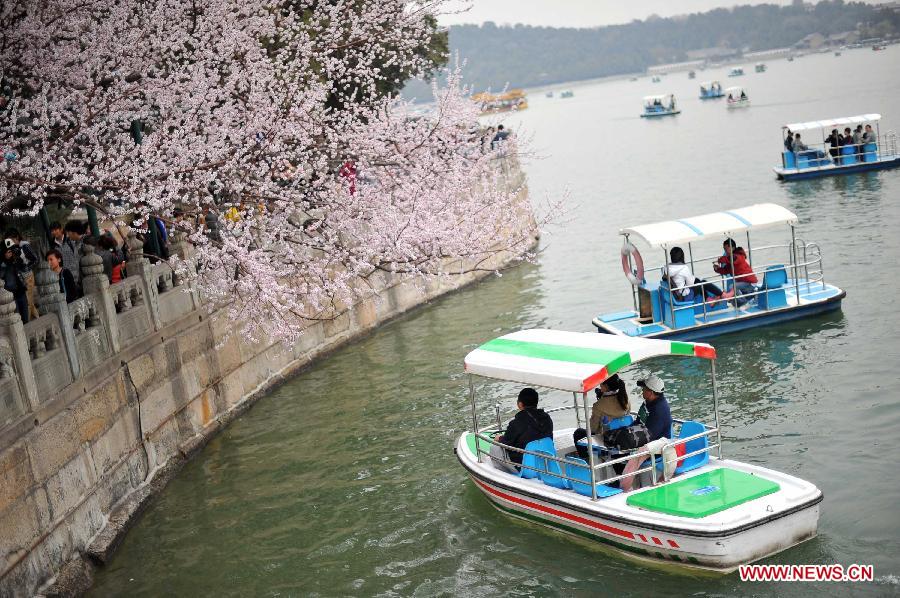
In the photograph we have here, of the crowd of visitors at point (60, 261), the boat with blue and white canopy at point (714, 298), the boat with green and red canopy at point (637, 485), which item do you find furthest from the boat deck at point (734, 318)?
the crowd of visitors at point (60, 261)

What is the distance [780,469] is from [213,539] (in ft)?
26.8

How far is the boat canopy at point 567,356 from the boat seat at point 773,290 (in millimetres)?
8859

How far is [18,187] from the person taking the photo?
16.2 meters

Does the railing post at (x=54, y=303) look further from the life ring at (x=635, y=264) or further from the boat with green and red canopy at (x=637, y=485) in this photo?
the life ring at (x=635, y=264)

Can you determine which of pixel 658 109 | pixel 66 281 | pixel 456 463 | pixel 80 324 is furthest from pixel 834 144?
pixel 658 109

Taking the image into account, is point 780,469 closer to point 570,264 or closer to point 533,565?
point 533,565

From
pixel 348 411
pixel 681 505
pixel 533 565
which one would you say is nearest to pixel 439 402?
pixel 348 411

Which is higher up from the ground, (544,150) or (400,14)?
(400,14)

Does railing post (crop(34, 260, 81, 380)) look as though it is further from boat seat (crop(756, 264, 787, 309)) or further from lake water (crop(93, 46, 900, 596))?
boat seat (crop(756, 264, 787, 309))

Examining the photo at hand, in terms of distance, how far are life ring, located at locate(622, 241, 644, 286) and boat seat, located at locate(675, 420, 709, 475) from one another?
912cm

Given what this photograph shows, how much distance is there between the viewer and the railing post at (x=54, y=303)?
49.1 feet

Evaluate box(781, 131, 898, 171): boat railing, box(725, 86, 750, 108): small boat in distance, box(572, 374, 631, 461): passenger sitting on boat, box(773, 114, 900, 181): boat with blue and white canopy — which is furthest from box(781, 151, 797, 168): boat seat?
box(725, 86, 750, 108): small boat in distance

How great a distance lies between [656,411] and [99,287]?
8.31 m

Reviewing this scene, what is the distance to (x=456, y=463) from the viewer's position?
17734mm
